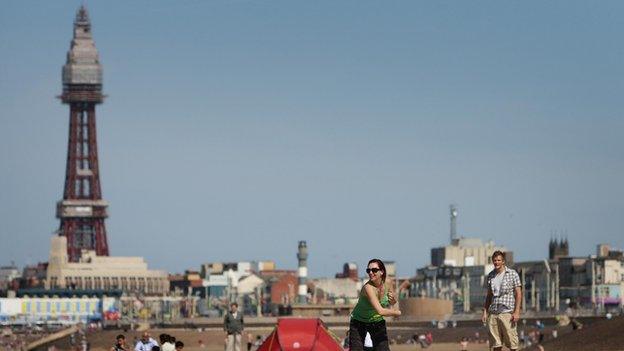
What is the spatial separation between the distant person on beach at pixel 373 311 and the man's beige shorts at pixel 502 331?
2.55 m

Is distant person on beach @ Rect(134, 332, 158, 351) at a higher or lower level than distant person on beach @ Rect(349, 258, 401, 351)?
lower

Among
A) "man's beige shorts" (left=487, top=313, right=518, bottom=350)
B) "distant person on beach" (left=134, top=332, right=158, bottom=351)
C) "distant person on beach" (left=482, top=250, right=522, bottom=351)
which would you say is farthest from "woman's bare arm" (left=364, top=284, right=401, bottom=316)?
"distant person on beach" (left=134, top=332, right=158, bottom=351)

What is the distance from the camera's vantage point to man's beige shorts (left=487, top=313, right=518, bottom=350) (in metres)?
20.9

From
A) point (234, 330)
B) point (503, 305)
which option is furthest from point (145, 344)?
point (503, 305)

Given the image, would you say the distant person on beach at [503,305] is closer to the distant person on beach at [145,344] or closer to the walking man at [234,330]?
the distant person on beach at [145,344]

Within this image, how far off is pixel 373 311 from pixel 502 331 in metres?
2.95

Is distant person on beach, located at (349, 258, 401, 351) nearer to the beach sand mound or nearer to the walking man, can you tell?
the walking man

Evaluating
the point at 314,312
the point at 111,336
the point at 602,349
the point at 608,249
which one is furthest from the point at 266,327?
the point at 602,349

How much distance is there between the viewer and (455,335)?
112m

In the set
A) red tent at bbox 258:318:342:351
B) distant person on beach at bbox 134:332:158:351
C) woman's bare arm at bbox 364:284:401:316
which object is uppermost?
woman's bare arm at bbox 364:284:401:316

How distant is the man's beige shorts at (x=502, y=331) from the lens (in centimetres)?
2088

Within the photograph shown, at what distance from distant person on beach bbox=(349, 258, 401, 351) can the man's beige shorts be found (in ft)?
8.37

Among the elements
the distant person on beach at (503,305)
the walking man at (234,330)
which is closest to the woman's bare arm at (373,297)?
the distant person on beach at (503,305)

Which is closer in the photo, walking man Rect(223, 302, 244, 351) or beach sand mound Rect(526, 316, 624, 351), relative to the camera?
walking man Rect(223, 302, 244, 351)
